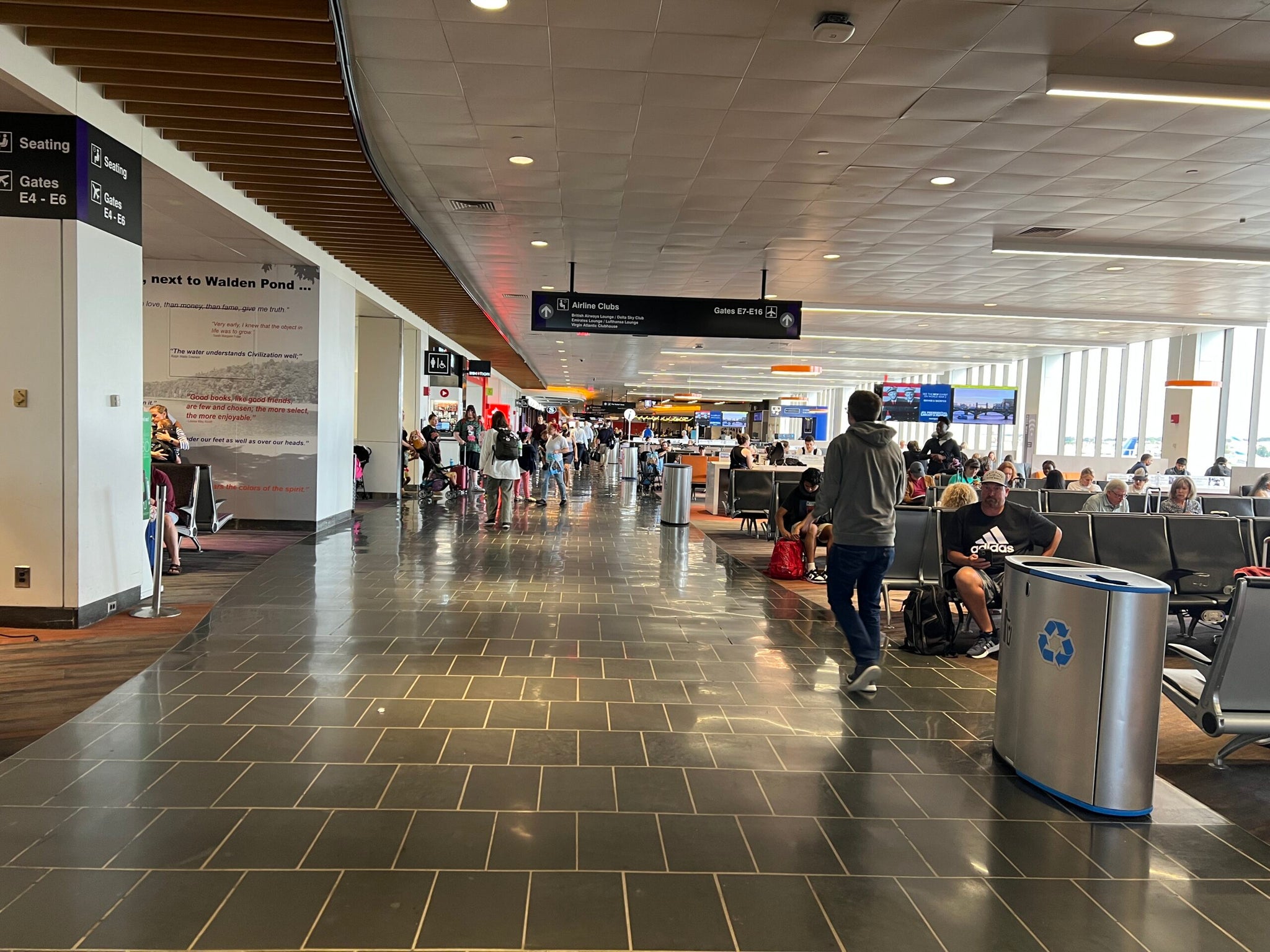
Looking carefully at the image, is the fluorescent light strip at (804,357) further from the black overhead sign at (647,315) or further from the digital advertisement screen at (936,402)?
the black overhead sign at (647,315)

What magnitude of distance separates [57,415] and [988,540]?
20.4ft

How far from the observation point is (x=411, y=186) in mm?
7656

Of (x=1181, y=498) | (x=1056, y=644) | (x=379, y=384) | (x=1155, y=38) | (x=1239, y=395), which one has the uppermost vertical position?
(x=1155, y=38)

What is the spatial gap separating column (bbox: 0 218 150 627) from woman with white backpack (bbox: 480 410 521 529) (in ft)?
19.2

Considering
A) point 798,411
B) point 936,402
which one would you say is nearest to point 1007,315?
point 936,402

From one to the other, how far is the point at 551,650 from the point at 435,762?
73.2 inches

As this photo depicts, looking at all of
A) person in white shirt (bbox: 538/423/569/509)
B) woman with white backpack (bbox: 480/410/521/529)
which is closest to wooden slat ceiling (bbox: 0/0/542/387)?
woman with white backpack (bbox: 480/410/521/529)

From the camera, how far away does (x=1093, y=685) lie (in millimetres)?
3088

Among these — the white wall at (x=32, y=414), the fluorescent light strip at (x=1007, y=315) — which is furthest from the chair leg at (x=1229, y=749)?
the fluorescent light strip at (x=1007, y=315)

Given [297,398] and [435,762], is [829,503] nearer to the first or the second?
[435,762]

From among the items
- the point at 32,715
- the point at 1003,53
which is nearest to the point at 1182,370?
the point at 1003,53

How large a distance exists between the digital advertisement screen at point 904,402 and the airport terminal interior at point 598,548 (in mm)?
6760

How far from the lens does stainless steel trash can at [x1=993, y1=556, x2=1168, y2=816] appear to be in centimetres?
304

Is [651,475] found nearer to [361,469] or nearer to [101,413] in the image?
[361,469]
